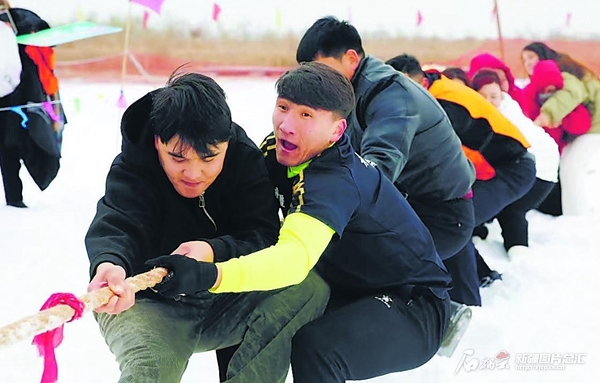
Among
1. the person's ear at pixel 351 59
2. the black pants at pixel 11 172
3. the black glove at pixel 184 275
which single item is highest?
the person's ear at pixel 351 59

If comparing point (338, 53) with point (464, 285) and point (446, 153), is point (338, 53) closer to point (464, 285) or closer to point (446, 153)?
point (446, 153)

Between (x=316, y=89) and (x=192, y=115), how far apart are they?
32 centimetres

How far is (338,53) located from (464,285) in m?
1.04

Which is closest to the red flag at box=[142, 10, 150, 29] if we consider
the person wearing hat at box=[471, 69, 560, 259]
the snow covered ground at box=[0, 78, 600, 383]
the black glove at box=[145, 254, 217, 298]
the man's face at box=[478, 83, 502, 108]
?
the snow covered ground at box=[0, 78, 600, 383]

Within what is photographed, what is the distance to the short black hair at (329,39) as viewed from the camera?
8.32ft

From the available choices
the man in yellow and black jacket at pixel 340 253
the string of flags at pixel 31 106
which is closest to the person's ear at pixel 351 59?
the man in yellow and black jacket at pixel 340 253

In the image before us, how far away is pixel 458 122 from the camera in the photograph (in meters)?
3.42

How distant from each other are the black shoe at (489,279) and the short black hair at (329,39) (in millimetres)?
Result: 1557

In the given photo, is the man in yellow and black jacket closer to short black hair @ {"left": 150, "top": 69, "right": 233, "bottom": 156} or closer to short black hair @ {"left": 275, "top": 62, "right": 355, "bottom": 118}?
short black hair @ {"left": 275, "top": 62, "right": 355, "bottom": 118}

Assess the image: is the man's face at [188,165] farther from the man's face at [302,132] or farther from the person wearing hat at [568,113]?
the person wearing hat at [568,113]

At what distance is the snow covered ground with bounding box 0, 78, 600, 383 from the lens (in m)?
2.61

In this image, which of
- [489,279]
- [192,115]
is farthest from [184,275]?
[489,279]

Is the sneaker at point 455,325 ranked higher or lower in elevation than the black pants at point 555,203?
higher

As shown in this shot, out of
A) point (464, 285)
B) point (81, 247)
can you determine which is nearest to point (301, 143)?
point (464, 285)
